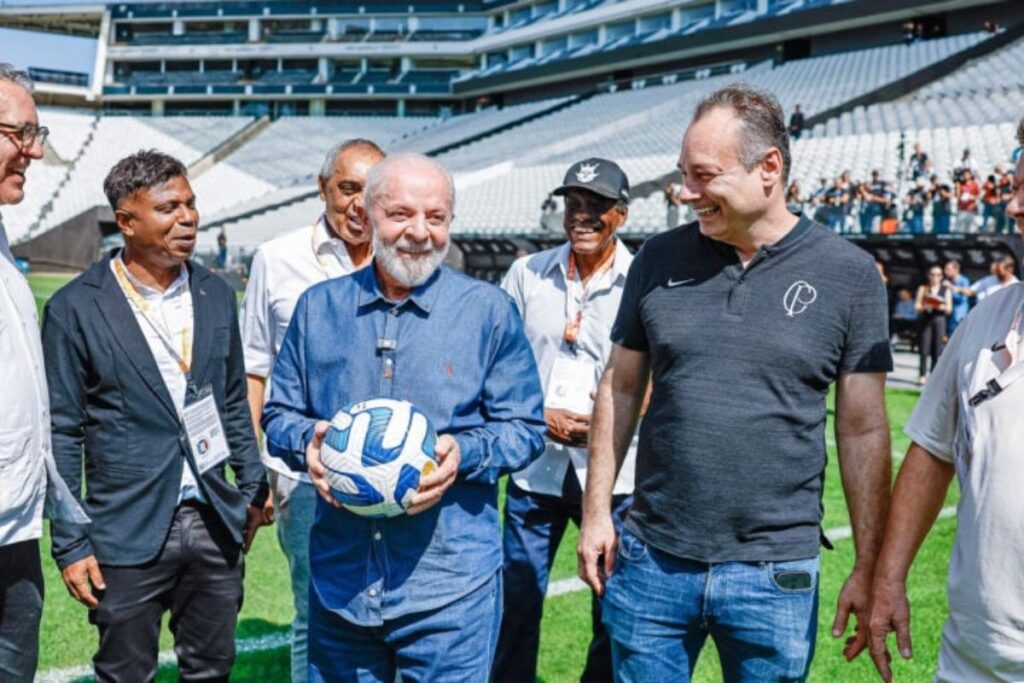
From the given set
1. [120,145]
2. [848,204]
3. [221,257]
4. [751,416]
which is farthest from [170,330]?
[120,145]

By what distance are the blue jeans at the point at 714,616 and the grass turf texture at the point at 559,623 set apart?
1.97 meters

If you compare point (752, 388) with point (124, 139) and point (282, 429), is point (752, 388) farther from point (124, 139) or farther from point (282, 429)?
point (124, 139)

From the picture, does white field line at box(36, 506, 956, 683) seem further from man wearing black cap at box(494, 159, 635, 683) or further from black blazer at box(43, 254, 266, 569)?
black blazer at box(43, 254, 266, 569)

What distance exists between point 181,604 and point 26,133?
167 centimetres

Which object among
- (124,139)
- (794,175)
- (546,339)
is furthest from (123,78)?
(546,339)

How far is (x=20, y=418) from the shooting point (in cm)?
275

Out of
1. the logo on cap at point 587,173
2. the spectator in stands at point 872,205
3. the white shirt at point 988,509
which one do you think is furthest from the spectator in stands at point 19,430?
the spectator in stands at point 872,205

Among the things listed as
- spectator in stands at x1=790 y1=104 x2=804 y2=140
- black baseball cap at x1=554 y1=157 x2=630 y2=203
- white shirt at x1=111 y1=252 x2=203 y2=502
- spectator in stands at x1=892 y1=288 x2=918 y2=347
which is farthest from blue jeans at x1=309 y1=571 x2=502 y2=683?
spectator in stands at x1=790 y1=104 x2=804 y2=140

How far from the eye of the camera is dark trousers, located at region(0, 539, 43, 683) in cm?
285

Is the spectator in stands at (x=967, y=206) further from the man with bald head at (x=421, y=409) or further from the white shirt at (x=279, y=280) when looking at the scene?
the man with bald head at (x=421, y=409)

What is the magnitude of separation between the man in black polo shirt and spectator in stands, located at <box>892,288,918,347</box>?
16247 mm

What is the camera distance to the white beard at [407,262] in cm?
280

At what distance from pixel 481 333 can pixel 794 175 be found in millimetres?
24483

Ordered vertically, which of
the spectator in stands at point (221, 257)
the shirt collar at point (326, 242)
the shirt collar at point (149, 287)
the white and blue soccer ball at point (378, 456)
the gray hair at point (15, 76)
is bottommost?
the spectator in stands at point (221, 257)
